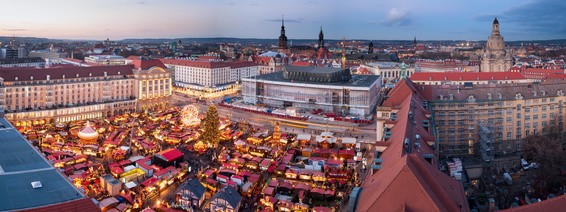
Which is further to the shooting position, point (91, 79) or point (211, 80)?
point (211, 80)

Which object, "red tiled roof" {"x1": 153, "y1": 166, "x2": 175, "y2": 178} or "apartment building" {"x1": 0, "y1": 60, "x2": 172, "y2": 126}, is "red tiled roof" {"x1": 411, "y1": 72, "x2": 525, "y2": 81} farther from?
"red tiled roof" {"x1": 153, "y1": 166, "x2": 175, "y2": 178}

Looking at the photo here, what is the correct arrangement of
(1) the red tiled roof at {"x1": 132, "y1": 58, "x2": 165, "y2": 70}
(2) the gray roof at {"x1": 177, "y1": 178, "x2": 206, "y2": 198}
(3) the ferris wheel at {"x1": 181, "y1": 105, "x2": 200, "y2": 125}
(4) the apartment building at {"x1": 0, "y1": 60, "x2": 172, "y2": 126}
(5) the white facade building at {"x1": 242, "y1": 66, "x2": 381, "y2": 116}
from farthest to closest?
1. (1) the red tiled roof at {"x1": 132, "y1": 58, "x2": 165, "y2": 70}
2. (5) the white facade building at {"x1": 242, "y1": 66, "x2": 381, "y2": 116}
3. (4) the apartment building at {"x1": 0, "y1": 60, "x2": 172, "y2": 126}
4. (3) the ferris wheel at {"x1": 181, "y1": 105, "x2": 200, "y2": 125}
5. (2) the gray roof at {"x1": 177, "y1": 178, "x2": 206, "y2": 198}

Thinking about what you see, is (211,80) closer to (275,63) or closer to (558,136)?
(275,63)

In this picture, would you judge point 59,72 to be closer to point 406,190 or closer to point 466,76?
point 406,190

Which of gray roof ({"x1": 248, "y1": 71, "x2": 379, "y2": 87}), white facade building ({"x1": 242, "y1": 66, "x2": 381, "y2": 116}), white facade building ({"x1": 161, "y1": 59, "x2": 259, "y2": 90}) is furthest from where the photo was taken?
white facade building ({"x1": 161, "y1": 59, "x2": 259, "y2": 90})

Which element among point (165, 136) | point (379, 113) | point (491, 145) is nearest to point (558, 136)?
point (491, 145)

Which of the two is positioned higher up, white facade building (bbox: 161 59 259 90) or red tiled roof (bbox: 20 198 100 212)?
white facade building (bbox: 161 59 259 90)

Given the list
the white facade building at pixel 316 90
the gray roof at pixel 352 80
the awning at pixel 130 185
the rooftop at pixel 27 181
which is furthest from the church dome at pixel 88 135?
the gray roof at pixel 352 80

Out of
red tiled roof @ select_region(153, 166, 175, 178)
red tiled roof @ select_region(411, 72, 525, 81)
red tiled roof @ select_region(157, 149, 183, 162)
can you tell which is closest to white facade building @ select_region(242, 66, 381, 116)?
red tiled roof @ select_region(411, 72, 525, 81)
